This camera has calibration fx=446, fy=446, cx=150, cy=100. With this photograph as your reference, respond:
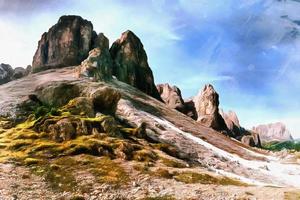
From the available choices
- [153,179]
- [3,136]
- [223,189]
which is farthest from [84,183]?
[3,136]

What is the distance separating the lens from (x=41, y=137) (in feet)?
286

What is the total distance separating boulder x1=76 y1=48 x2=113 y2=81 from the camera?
152875 millimetres

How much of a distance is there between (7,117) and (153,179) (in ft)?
185

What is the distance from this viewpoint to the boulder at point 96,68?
152875 millimetres

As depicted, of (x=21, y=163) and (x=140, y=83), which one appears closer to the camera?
(x=21, y=163)

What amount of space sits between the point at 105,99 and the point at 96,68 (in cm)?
5000

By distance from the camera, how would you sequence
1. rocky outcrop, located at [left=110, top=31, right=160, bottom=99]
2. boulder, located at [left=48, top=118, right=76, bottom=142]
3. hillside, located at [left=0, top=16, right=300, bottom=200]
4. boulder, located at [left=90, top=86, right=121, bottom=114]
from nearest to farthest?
hillside, located at [left=0, top=16, right=300, bottom=200] < boulder, located at [left=48, top=118, right=76, bottom=142] < boulder, located at [left=90, top=86, right=121, bottom=114] < rocky outcrop, located at [left=110, top=31, right=160, bottom=99]

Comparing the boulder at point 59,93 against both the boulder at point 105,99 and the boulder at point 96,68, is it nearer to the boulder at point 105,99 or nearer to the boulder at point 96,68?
the boulder at point 105,99

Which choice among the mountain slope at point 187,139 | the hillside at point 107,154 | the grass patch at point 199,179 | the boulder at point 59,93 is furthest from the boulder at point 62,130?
the boulder at point 59,93

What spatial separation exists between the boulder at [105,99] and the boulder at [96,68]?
120 ft

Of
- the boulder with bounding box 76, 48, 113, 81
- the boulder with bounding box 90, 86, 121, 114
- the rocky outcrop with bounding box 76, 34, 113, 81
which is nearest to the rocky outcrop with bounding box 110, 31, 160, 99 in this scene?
the rocky outcrop with bounding box 76, 34, 113, 81

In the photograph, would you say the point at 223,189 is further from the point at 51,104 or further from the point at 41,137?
the point at 51,104

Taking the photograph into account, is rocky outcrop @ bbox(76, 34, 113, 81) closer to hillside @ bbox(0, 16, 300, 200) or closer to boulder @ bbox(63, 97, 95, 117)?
hillside @ bbox(0, 16, 300, 200)

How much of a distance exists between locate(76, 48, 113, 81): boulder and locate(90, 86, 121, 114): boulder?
3643cm
